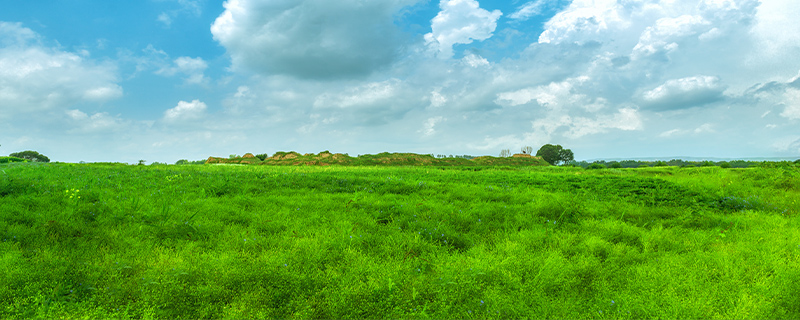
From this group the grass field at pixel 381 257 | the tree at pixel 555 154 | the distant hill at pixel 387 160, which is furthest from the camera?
the tree at pixel 555 154

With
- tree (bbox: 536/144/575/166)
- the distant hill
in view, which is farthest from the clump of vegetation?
the distant hill

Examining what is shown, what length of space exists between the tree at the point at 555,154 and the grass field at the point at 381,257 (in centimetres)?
6375

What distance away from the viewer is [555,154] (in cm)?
7256

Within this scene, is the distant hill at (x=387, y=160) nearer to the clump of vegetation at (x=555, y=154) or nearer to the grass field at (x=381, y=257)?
the clump of vegetation at (x=555, y=154)

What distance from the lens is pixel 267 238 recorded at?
724 cm

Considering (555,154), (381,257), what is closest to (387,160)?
(381,257)

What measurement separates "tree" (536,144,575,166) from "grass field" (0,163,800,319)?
63.8 m

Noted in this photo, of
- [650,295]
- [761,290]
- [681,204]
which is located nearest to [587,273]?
[650,295]

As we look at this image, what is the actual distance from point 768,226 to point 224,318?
13.5 metres

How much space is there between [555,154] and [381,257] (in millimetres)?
74354

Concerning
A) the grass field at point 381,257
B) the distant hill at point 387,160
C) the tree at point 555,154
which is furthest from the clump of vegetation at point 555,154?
the grass field at point 381,257

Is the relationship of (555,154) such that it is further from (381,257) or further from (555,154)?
(381,257)

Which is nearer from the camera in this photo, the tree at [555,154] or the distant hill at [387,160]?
the distant hill at [387,160]

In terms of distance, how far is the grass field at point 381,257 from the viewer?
16.3 ft
